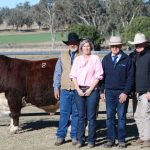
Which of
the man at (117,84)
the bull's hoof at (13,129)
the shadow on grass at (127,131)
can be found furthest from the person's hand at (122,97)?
the bull's hoof at (13,129)

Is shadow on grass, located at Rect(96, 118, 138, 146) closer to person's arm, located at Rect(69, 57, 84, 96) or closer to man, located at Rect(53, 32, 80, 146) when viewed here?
man, located at Rect(53, 32, 80, 146)

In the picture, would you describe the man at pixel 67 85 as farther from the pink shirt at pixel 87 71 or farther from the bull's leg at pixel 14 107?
the bull's leg at pixel 14 107

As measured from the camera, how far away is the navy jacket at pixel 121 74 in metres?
8.05

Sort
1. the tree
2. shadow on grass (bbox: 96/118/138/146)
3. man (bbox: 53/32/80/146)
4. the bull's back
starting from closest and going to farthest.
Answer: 1. man (bbox: 53/32/80/146)
2. shadow on grass (bbox: 96/118/138/146)
3. the bull's back
4. the tree

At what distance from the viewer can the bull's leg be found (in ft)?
32.2

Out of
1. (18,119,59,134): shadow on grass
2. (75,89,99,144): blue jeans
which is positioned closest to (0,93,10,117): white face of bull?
(18,119,59,134): shadow on grass

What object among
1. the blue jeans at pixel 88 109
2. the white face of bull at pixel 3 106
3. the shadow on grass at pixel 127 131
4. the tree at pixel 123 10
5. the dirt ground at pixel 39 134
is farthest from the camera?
the tree at pixel 123 10

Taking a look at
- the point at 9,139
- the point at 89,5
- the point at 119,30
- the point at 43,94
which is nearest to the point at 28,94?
the point at 43,94

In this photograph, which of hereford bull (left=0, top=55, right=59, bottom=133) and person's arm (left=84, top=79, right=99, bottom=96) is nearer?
person's arm (left=84, top=79, right=99, bottom=96)

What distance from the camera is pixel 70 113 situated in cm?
866

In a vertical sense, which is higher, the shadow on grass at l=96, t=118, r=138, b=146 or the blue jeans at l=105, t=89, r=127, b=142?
the blue jeans at l=105, t=89, r=127, b=142

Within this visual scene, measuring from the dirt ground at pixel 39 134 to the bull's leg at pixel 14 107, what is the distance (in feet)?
0.43

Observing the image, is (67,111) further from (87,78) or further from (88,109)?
(87,78)

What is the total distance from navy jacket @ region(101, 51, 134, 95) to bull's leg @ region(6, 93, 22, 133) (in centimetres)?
237
